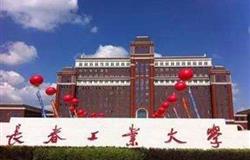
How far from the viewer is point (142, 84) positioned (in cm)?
6200

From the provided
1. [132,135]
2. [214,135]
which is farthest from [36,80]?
[214,135]

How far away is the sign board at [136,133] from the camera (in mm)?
13305

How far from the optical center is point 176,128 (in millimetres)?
13398

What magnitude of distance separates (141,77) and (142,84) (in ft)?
4.14

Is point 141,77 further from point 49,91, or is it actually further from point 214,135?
point 214,135

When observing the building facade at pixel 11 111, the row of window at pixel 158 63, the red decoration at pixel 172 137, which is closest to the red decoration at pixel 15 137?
the red decoration at pixel 172 137

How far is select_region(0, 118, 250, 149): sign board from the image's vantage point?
43.7 ft

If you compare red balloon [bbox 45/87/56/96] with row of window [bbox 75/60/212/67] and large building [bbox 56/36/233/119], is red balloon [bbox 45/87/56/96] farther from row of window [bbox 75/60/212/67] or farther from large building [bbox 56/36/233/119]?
row of window [bbox 75/60/212/67]

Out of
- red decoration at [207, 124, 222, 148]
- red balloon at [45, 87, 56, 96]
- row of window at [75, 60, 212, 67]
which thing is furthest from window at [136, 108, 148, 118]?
red decoration at [207, 124, 222, 148]

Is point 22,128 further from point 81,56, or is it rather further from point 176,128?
point 81,56

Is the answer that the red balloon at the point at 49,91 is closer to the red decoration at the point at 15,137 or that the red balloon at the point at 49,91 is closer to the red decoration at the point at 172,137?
the red decoration at the point at 15,137

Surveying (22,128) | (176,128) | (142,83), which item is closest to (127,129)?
(176,128)

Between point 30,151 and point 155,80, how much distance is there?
5195 centimetres

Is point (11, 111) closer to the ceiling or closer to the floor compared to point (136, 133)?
closer to the ceiling
